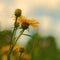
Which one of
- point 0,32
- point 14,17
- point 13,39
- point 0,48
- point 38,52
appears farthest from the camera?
point 38,52

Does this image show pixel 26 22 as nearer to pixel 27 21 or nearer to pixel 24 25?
pixel 27 21

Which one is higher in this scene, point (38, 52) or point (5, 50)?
point (5, 50)

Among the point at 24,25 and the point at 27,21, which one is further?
the point at 27,21

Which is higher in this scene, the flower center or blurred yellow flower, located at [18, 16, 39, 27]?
blurred yellow flower, located at [18, 16, 39, 27]

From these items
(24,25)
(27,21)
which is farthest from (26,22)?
(24,25)

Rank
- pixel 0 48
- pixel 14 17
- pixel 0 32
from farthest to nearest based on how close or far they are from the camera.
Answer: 1. pixel 0 48
2. pixel 0 32
3. pixel 14 17

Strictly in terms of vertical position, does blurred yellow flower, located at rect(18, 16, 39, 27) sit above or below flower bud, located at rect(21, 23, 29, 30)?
above

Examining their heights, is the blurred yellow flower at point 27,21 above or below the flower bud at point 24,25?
above

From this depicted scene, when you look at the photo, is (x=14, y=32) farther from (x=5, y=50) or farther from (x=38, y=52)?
(x=38, y=52)

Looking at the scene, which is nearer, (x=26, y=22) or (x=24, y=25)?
→ (x=24, y=25)

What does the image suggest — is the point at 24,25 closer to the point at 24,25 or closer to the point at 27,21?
the point at 24,25

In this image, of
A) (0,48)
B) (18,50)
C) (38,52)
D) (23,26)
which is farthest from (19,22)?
(38,52)
